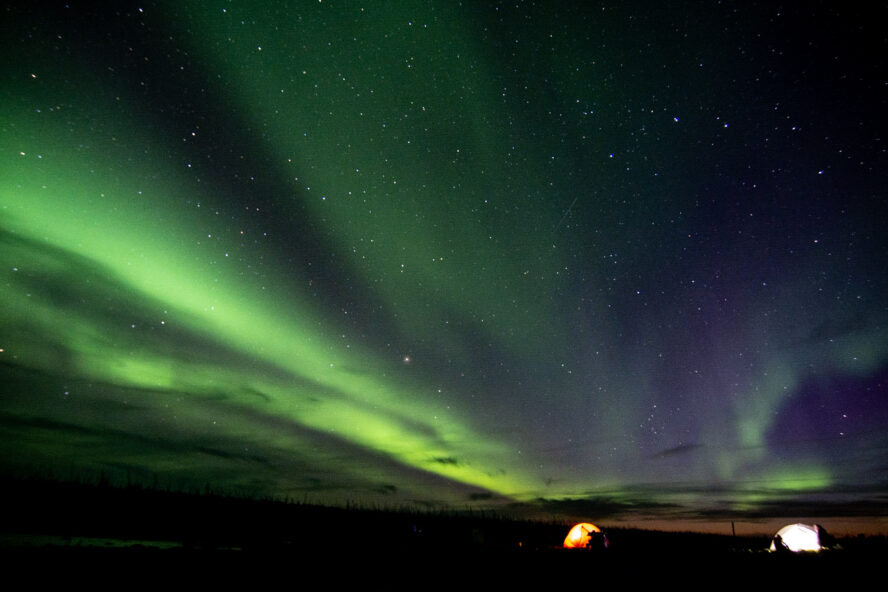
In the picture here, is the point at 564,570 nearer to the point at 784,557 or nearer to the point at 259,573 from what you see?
the point at 259,573

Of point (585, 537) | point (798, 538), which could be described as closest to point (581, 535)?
point (585, 537)

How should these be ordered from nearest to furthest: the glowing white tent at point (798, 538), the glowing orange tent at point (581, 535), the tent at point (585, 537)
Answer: the glowing white tent at point (798, 538), the tent at point (585, 537), the glowing orange tent at point (581, 535)

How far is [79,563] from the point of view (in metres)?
7.86

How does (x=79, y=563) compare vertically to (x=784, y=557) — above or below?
below

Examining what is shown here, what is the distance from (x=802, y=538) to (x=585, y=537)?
10394 mm

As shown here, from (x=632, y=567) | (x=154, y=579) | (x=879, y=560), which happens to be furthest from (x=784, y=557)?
(x=154, y=579)

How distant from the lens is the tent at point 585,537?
2025cm

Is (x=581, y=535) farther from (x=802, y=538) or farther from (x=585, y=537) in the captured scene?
(x=802, y=538)

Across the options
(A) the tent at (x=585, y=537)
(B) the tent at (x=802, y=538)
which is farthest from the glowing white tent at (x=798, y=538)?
(A) the tent at (x=585, y=537)

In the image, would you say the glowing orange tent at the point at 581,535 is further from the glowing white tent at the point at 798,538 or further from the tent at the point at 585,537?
the glowing white tent at the point at 798,538

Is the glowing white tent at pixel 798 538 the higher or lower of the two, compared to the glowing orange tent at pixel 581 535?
higher

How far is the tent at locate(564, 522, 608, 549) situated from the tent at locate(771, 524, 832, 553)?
8.08m

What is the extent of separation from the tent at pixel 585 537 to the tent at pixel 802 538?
808cm

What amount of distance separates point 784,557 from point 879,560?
2702 millimetres
